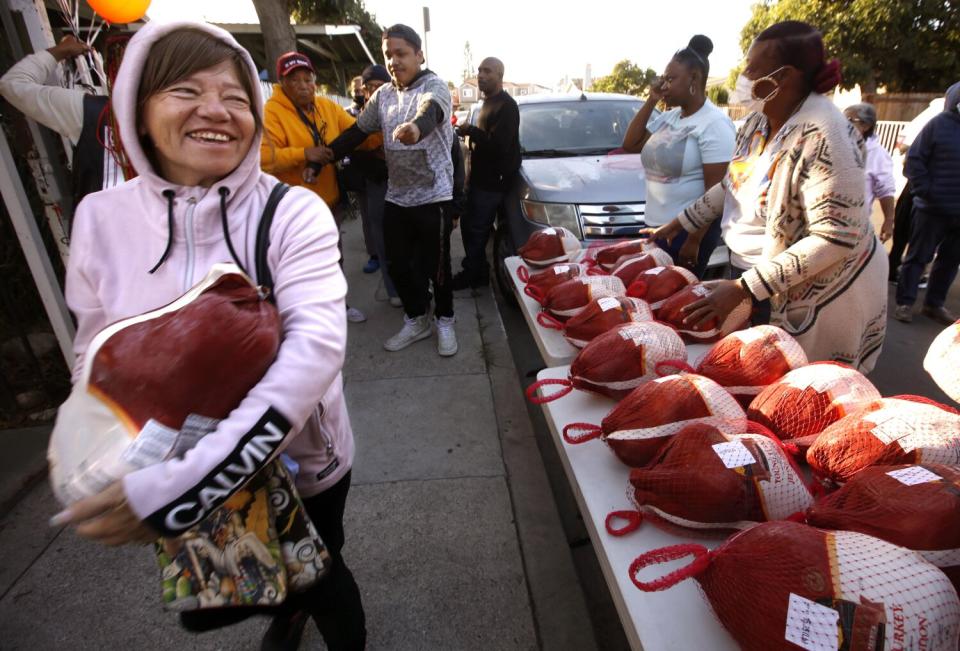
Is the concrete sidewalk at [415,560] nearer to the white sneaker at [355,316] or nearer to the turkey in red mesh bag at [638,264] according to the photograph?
the turkey in red mesh bag at [638,264]

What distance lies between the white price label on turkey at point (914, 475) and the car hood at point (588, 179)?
11.7 ft

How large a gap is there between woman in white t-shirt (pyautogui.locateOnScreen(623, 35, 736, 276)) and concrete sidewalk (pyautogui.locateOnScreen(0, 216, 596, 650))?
1539 mm

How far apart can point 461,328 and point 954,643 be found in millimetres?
4073

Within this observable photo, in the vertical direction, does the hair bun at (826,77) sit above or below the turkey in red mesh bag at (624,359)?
above

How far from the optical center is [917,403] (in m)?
1.14

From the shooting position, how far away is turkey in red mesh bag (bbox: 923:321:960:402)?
1.27 metres

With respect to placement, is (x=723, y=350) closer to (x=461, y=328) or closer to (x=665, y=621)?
(x=665, y=621)

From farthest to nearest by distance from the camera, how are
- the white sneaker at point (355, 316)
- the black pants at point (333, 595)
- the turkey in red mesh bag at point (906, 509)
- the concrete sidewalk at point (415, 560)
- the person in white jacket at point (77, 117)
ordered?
the white sneaker at point (355, 316) → the person in white jacket at point (77, 117) → the concrete sidewalk at point (415, 560) → the black pants at point (333, 595) → the turkey in red mesh bag at point (906, 509)

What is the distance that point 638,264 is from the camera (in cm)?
233

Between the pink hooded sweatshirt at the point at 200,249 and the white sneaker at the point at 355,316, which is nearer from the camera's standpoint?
the pink hooded sweatshirt at the point at 200,249

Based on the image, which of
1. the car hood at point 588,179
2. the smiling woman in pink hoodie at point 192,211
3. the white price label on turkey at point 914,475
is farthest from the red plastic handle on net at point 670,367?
the car hood at point 588,179

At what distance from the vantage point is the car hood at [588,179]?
4320 millimetres

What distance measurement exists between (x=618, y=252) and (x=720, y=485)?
174cm

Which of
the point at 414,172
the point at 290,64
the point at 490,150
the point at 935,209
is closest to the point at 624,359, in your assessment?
the point at 414,172
